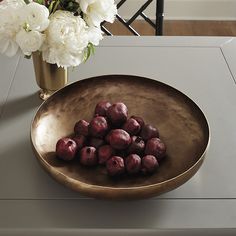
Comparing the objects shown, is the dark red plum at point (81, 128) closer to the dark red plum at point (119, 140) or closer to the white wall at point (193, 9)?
the dark red plum at point (119, 140)

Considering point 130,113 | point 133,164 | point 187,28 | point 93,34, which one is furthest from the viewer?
point 187,28

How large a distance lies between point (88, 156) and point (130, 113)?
211mm

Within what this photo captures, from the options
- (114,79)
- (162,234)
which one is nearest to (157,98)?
(114,79)

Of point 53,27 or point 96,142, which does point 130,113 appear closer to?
point 96,142

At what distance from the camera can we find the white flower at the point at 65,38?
892mm

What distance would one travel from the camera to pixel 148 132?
0.91 m

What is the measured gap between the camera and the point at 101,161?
88cm

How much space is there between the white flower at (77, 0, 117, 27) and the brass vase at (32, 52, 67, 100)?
16 cm

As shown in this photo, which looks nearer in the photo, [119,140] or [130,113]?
[119,140]

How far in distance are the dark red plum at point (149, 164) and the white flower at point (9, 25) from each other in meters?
0.35

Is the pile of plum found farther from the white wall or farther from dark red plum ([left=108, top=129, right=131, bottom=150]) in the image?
the white wall

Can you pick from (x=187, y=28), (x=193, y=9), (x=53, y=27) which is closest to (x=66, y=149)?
(x=53, y=27)

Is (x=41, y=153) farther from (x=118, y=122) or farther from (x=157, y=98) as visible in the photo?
(x=157, y=98)

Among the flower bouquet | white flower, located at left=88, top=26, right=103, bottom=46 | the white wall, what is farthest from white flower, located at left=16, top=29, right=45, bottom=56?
the white wall
